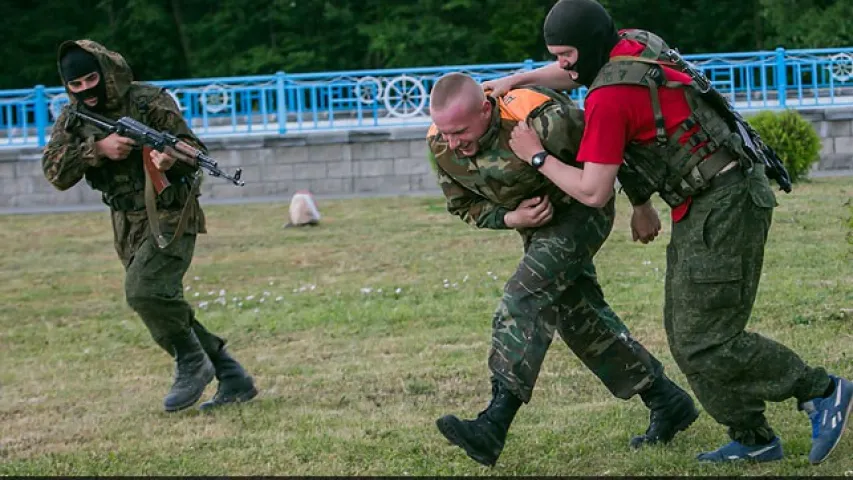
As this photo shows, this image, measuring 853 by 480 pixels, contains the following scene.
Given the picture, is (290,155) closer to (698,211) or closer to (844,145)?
(844,145)

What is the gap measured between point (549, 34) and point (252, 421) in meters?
2.65

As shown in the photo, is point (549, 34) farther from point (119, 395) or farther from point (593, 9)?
point (119, 395)

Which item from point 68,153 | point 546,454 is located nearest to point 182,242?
point 68,153

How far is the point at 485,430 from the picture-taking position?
15.8ft

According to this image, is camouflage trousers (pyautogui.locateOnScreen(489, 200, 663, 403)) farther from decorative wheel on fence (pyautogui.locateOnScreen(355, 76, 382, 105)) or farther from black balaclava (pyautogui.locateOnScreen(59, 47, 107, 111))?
decorative wheel on fence (pyautogui.locateOnScreen(355, 76, 382, 105))

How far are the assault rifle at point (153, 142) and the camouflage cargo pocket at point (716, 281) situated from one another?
100 inches

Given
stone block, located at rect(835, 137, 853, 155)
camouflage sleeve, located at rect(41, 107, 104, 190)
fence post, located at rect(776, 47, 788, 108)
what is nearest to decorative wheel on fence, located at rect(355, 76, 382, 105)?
fence post, located at rect(776, 47, 788, 108)

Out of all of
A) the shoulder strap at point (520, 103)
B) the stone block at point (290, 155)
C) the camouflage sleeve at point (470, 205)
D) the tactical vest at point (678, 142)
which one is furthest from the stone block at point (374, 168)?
the tactical vest at point (678, 142)

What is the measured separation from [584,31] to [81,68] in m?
2.67

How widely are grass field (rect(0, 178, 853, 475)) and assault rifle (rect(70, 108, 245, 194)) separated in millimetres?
1166

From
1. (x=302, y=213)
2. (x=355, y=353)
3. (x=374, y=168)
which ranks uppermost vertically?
(x=355, y=353)

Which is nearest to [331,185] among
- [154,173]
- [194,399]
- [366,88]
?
[366,88]

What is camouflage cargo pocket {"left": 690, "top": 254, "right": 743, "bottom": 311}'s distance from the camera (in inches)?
181

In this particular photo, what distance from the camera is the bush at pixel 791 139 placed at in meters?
15.6
